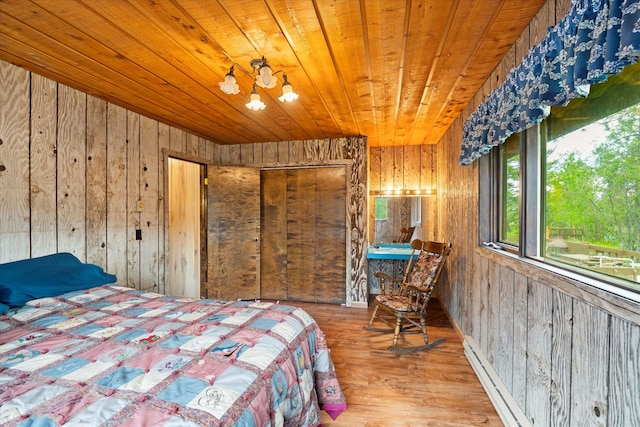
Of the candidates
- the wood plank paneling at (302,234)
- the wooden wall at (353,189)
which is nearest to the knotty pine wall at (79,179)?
the wood plank paneling at (302,234)

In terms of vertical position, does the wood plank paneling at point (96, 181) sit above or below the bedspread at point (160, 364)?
above

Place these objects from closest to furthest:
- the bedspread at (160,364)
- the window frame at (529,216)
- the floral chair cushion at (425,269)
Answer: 1. the bedspread at (160,364)
2. the window frame at (529,216)
3. the floral chair cushion at (425,269)

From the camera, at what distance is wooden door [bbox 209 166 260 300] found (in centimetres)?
386

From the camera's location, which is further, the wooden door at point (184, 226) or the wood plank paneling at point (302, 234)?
the wooden door at point (184, 226)

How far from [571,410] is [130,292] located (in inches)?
103

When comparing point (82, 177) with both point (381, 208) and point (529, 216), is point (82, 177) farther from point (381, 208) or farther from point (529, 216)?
point (381, 208)

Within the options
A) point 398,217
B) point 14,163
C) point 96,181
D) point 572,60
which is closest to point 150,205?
point 96,181

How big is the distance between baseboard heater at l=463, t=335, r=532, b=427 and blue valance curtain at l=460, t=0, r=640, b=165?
1.62m

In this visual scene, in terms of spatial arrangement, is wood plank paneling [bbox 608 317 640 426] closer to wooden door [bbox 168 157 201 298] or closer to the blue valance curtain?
the blue valance curtain

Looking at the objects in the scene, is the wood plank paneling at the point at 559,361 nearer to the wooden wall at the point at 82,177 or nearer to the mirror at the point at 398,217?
the mirror at the point at 398,217

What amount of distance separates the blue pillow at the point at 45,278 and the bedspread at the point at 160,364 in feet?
0.23

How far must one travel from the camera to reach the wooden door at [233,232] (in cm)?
386

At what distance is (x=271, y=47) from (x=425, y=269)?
2.59 metres

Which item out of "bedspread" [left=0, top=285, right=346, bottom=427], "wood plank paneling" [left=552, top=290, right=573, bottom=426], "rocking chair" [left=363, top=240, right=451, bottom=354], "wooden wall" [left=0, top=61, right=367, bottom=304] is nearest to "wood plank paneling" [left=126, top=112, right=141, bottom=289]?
"wooden wall" [left=0, top=61, right=367, bottom=304]
